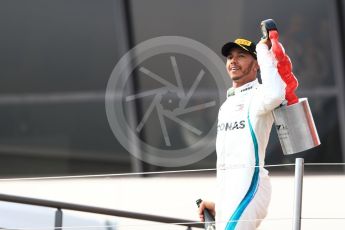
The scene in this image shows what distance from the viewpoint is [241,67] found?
3.72m

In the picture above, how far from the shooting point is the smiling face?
146 inches

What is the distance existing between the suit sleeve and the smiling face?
0.55 feet

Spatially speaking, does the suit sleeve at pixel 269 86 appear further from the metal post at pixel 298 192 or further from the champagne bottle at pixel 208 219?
the champagne bottle at pixel 208 219

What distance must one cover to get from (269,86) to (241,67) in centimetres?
27

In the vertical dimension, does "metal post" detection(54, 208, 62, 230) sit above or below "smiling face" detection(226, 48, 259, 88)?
below

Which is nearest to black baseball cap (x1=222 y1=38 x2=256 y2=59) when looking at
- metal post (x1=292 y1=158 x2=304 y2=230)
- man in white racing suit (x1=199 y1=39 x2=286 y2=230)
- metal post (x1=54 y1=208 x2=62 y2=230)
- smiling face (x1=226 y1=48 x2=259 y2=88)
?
smiling face (x1=226 y1=48 x2=259 y2=88)

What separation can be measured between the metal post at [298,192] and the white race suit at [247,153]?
0.62ft

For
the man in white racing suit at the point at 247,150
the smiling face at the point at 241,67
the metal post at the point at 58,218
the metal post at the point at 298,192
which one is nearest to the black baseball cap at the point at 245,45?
the smiling face at the point at 241,67

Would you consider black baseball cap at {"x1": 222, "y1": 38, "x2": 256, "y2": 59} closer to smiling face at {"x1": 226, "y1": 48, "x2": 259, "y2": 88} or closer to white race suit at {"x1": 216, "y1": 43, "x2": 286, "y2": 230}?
smiling face at {"x1": 226, "y1": 48, "x2": 259, "y2": 88}

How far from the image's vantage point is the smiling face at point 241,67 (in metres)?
3.71

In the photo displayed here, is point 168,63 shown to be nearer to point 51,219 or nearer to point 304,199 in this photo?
point 51,219

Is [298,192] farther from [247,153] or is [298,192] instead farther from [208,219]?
[208,219]

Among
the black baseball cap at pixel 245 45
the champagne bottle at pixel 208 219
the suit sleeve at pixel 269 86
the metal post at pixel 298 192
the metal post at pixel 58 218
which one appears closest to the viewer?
the metal post at pixel 298 192

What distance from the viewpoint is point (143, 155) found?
6.94 metres
